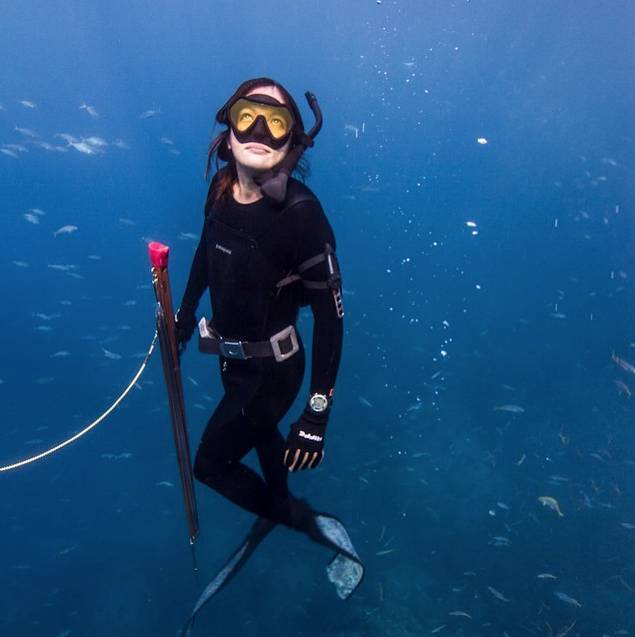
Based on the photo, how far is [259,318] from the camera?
10.6 feet

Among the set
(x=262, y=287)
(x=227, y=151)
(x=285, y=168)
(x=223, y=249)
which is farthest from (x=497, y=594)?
(x=227, y=151)

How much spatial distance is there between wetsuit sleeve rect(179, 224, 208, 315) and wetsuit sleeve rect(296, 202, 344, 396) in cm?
95

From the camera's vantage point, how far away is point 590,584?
8.34 m

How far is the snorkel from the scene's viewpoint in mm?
2781

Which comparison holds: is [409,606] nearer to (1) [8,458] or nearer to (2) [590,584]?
(2) [590,584]

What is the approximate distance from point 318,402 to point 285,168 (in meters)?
1.31

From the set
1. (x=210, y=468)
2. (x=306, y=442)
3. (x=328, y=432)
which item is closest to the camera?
(x=306, y=442)

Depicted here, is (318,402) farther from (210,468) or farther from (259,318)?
(210,468)

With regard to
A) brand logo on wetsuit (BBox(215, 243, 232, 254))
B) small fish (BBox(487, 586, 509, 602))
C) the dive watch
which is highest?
brand logo on wetsuit (BBox(215, 243, 232, 254))

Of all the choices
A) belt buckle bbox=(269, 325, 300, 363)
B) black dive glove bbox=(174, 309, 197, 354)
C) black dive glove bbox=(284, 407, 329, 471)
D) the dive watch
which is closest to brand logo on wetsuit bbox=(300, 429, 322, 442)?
black dive glove bbox=(284, 407, 329, 471)

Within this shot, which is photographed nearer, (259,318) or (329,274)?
(329,274)

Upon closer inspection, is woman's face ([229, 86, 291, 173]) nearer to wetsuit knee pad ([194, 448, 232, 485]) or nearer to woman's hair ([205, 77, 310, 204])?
woman's hair ([205, 77, 310, 204])

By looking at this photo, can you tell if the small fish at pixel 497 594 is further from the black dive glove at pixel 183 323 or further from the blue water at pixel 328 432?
the black dive glove at pixel 183 323

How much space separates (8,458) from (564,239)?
35.7 m
